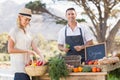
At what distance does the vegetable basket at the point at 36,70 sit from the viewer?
3068mm

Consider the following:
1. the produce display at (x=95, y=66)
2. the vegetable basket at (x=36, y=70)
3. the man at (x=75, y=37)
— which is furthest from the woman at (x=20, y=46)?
the man at (x=75, y=37)

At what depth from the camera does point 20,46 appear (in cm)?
308

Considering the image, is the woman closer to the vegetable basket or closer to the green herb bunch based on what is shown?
the vegetable basket

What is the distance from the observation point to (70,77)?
320 centimetres

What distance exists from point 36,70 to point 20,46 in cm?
26

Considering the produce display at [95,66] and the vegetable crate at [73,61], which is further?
the vegetable crate at [73,61]

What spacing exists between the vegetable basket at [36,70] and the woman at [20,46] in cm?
5

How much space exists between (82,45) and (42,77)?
28.3 inches

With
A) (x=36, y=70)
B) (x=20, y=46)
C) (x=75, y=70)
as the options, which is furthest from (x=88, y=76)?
→ (x=20, y=46)

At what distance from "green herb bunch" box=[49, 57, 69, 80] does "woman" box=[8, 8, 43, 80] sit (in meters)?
0.23

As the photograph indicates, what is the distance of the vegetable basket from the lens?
3.07m

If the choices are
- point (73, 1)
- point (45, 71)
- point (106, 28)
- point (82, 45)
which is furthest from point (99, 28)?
point (45, 71)

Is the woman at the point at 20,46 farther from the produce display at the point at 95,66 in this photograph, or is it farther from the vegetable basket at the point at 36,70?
the produce display at the point at 95,66

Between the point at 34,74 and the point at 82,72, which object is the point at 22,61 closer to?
the point at 34,74
